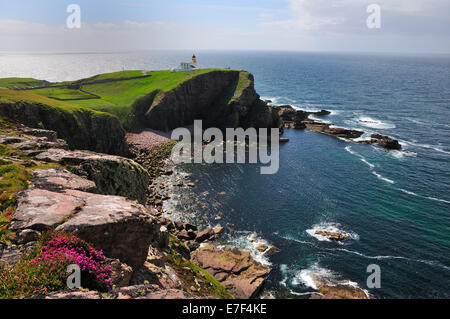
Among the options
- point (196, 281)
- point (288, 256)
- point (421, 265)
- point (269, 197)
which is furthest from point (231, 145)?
point (196, 281)

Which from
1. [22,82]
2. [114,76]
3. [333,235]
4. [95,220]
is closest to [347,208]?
[333,235]

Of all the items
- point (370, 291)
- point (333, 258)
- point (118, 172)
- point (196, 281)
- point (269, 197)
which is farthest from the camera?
point (269, 197)

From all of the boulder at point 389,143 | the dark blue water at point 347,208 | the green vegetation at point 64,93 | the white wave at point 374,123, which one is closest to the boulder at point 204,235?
the dark blue water at point 347,208

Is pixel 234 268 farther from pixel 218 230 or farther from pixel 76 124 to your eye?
pixel 76 124

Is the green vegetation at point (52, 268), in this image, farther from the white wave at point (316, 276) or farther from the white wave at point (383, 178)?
the white wave at point (383, 178)

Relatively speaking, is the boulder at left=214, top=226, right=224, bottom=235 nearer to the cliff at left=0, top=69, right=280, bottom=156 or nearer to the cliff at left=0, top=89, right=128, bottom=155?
the cliff at left=0, top=89, right=128, bottom=155
